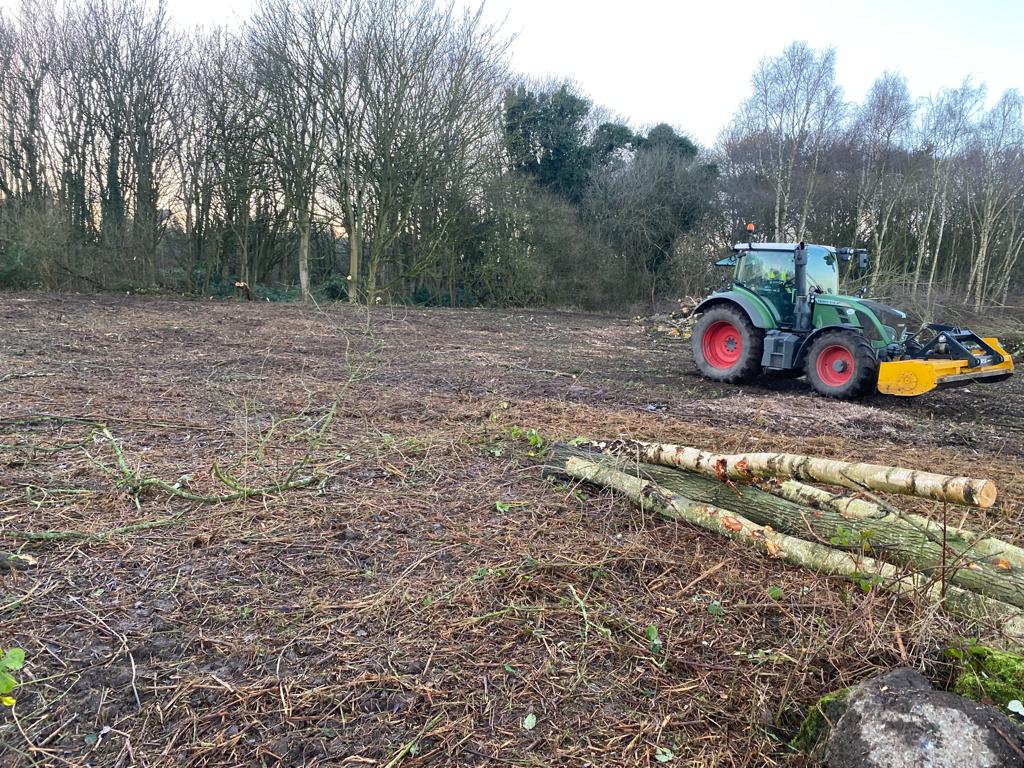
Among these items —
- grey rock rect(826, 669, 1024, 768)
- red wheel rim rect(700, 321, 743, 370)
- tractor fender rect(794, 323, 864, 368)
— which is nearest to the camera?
grey rock rect(826, 669, 1024, 768)

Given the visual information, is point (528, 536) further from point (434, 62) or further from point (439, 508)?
point (434, 62)

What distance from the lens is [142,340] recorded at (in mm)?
9664

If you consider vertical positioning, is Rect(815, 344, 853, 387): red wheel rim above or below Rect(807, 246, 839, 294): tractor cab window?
below

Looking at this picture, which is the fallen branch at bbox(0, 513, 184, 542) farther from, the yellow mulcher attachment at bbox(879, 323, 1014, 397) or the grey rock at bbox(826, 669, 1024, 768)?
the yellow mulcher attachment at bbox(879, 323, 1014, 397)

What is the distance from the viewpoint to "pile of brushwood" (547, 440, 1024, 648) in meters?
2.59

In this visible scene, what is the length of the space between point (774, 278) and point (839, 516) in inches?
244

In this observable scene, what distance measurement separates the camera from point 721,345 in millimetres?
9500

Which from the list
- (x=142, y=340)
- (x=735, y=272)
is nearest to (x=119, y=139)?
(x=142, y=340)

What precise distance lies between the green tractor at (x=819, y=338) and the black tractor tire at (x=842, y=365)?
1 centimetres

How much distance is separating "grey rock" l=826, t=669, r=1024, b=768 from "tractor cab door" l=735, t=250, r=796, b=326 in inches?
283

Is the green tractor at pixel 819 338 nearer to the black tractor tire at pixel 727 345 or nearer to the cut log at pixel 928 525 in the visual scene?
the black tractor tire at pixel 727 345

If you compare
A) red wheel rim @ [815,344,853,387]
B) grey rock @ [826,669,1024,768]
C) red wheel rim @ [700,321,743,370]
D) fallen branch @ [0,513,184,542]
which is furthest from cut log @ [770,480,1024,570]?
red wheel rim @ [700,321,743,370]

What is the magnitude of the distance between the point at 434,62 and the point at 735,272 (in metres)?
13.4

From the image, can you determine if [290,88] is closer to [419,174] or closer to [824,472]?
[419,174]
